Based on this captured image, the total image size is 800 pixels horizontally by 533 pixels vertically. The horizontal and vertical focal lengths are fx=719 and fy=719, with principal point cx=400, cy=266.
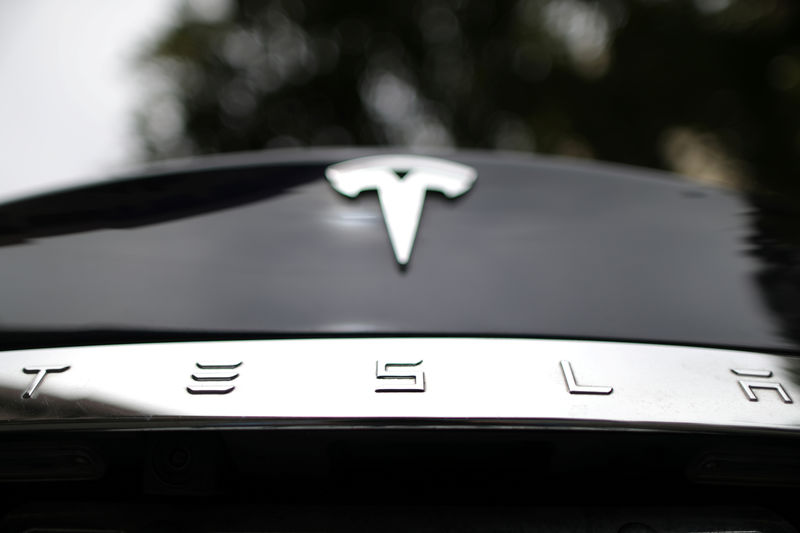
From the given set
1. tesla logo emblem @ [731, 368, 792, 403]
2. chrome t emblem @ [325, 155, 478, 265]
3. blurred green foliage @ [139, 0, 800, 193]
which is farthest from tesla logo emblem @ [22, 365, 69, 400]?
blurred green foliage @ [139, 0, 800, 193]

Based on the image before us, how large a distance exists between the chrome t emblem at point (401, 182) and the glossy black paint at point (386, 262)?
2 cm

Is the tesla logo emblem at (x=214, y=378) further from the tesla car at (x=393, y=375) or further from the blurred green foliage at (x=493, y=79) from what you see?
the blurred green foliage at (x=493, y=79)

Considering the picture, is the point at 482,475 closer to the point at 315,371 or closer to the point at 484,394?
the point at 484,394

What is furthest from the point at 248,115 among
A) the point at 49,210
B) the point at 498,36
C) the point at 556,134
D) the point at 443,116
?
the point at 49,210

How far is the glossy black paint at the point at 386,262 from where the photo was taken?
3.99 ft

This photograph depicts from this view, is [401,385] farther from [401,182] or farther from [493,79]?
[493,79]

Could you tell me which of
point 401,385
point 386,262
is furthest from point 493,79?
point 401,385

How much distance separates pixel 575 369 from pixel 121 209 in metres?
0.98

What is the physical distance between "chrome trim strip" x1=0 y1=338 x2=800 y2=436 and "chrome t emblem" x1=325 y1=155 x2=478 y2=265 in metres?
0.31

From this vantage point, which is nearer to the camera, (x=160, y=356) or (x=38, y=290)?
(x=160, y=356)

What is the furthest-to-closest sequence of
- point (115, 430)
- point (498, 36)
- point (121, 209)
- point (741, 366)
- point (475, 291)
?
1. point (498, 36)
2. point (121, 209)
3. point (475, 291)
4. point (741, 366)
5. point (115, 430)

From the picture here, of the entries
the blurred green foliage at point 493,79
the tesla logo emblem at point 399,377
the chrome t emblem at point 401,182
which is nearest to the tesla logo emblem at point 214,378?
the tesla logo emblem at point 399,377

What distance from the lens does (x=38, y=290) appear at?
1290 mm

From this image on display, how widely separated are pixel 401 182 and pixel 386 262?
247 millimetres
